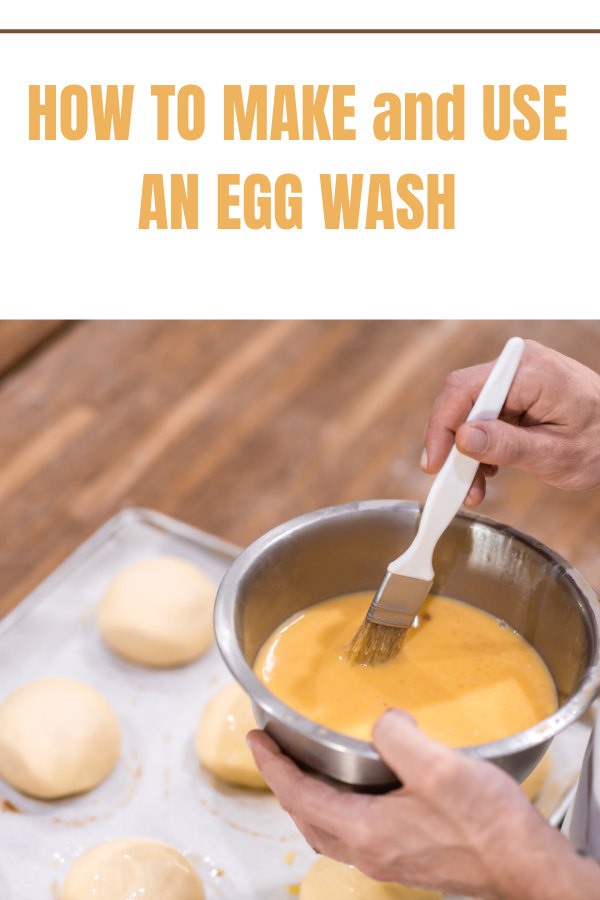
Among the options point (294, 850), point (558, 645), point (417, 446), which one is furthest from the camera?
point (417, 446)

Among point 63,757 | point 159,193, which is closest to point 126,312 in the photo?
point 159,193

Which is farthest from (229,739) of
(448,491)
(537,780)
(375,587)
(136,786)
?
(448,491)

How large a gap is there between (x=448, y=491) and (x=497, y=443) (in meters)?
0.08

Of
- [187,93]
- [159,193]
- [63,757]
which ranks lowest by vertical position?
[63,757]

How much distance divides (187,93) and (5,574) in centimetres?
130

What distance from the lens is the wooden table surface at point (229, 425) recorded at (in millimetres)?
1950

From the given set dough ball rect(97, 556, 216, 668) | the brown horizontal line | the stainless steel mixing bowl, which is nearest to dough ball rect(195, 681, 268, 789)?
dough ball rect(97, 556, 216, 668)

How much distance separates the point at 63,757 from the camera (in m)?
1.35

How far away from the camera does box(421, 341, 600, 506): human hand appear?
1.11 metres

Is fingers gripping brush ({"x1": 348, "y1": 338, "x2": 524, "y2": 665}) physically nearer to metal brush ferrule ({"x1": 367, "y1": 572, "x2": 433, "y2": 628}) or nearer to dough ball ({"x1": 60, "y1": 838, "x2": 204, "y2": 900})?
metal brush ferrule ({"x1": 367, "y1": 572, "x2": 433, "y2": 628})

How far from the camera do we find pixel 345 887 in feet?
3.97

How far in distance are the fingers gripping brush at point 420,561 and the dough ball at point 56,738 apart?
0.57m

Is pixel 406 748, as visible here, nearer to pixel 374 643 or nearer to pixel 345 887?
pixel 374 643

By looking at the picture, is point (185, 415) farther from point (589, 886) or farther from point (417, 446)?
point (589, 886)
